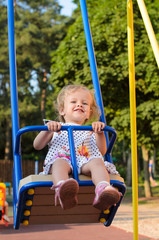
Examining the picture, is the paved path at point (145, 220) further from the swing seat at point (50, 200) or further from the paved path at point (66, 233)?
the swing seat at point (50, 200)

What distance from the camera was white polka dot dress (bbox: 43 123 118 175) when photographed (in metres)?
3.00

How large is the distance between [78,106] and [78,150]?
407 millimetres

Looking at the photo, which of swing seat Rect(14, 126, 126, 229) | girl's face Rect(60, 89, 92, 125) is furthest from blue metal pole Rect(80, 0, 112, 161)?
swing seat Rect(14, 126, 126, 229)

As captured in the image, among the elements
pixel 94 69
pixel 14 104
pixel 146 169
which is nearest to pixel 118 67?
pixel 146 169

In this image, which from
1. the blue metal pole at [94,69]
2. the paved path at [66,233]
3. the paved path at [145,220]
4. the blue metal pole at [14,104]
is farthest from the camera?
the paved path at [145,220]

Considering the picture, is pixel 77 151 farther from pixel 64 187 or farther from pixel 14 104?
pixel 14 104

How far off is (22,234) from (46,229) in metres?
0.80

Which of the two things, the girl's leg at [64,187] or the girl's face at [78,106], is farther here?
the girl's face at [78,106]

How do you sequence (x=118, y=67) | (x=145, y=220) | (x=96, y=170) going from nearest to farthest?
(x=96, y=170) < (x=145, y=220) < (x=118, y=67)

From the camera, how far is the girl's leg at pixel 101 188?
2.57 metres

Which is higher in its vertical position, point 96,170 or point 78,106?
point 78,106

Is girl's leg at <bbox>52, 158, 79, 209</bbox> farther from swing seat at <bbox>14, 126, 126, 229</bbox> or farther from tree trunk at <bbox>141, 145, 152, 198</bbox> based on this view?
tree trunk at <bbox>141, 145, 152, 198</bbox>

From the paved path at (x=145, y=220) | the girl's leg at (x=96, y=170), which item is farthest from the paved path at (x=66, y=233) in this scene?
the girl's leg at (x=96, y=170)

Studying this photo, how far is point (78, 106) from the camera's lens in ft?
10.9
